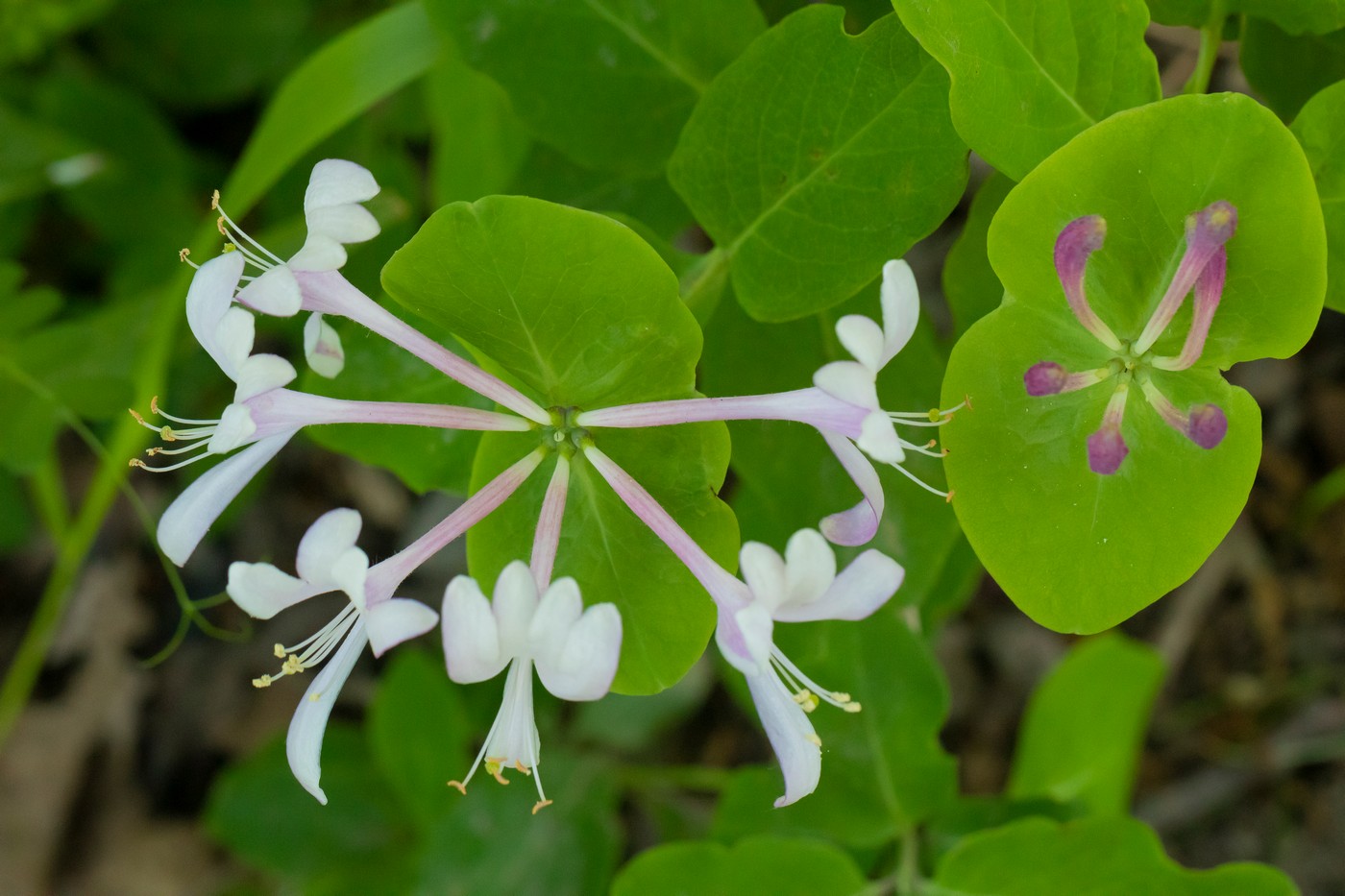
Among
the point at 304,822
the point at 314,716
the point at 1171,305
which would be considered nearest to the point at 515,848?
the point at 304,822

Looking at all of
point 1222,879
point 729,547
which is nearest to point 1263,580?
point 1222,879

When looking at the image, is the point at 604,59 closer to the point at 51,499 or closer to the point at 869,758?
the point at 869,758

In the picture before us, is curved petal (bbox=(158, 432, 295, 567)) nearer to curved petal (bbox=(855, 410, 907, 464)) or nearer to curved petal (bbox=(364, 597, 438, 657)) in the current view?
curved petal (bbox=(364, 597, 438, 657))

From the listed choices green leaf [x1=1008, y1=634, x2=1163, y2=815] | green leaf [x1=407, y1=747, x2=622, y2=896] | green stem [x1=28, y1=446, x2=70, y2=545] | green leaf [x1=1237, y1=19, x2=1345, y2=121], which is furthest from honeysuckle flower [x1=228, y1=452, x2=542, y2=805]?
green leaf [x1=1008, y1=634, x2=1163, y2=815]

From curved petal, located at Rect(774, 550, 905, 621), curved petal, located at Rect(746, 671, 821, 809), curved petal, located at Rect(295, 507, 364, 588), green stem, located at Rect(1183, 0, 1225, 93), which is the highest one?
curved petal, located at Rect(295, 507, 364, 588)

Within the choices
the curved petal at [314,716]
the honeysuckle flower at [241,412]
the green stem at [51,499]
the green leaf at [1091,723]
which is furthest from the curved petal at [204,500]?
the green leaf at [1091,723]

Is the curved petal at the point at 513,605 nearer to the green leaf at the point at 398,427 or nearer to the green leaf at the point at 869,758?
the green leaf at the point at 398,427
